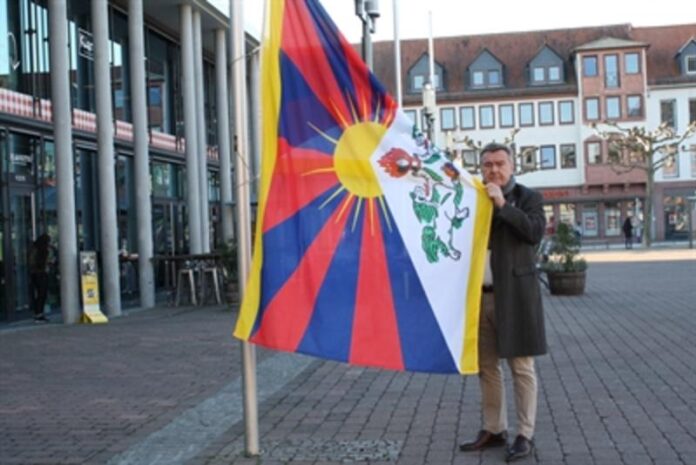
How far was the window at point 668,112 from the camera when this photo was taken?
69500 millimetres

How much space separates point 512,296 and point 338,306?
1.03m

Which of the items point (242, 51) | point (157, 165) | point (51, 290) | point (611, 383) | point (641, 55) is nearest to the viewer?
point (242, 51)

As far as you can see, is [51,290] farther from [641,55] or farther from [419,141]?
[641,55]

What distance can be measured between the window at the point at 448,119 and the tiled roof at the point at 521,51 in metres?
0.87

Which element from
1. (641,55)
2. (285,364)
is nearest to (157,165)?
(285,364)

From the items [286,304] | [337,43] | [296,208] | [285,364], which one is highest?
[337,43]

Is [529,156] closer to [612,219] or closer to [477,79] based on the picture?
[612,219]

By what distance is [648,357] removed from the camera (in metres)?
11.5

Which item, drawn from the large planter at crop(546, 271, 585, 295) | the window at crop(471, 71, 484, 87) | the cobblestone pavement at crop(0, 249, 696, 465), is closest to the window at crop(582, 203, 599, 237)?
the window at crop(471, 71, 484, 87)

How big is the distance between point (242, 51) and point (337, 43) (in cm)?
77

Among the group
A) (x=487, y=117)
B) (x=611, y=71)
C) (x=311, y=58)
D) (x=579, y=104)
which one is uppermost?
(x=611, y=71)

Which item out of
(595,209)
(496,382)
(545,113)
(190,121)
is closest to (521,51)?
(545,113)

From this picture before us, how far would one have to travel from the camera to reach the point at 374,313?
21.5 ft

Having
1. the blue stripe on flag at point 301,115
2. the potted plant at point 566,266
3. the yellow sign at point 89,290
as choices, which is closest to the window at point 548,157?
the potted plant at point 566,266
